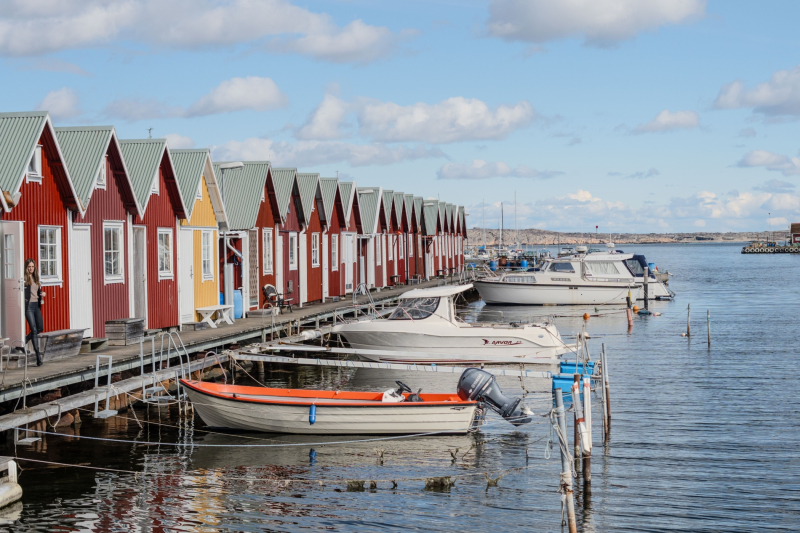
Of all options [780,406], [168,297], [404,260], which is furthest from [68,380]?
[404,260]

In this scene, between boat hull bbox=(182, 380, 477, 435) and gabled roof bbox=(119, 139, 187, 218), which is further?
gabled roof bbox=(119, 139, 187, 218)

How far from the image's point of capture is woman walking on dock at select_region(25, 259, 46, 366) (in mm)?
18156

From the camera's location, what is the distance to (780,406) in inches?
878

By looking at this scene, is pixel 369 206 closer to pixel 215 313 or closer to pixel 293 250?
pixel 293 250

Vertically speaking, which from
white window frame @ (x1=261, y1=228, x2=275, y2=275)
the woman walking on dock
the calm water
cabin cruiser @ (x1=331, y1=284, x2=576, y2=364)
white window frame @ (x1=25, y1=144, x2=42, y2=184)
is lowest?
the calm water

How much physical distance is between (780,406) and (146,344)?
15879mm

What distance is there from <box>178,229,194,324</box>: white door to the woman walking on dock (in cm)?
802

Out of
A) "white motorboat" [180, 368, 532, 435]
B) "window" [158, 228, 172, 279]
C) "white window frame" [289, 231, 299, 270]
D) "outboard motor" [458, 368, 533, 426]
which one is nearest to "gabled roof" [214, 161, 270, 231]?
"white window frame" [289, 231, 299, 270]

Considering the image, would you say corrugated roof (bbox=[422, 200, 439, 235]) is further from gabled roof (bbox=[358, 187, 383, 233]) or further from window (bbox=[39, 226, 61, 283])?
window (bbox=[39, 226, 61, 283])

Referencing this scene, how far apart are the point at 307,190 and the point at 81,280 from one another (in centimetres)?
1688

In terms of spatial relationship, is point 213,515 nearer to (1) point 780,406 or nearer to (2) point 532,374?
(2) point 532,374

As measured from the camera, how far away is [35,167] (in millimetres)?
19625

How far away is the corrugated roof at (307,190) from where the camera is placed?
36.5 meters

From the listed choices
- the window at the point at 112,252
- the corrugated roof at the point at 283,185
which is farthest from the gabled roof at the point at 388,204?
the window at the point at 112,252
